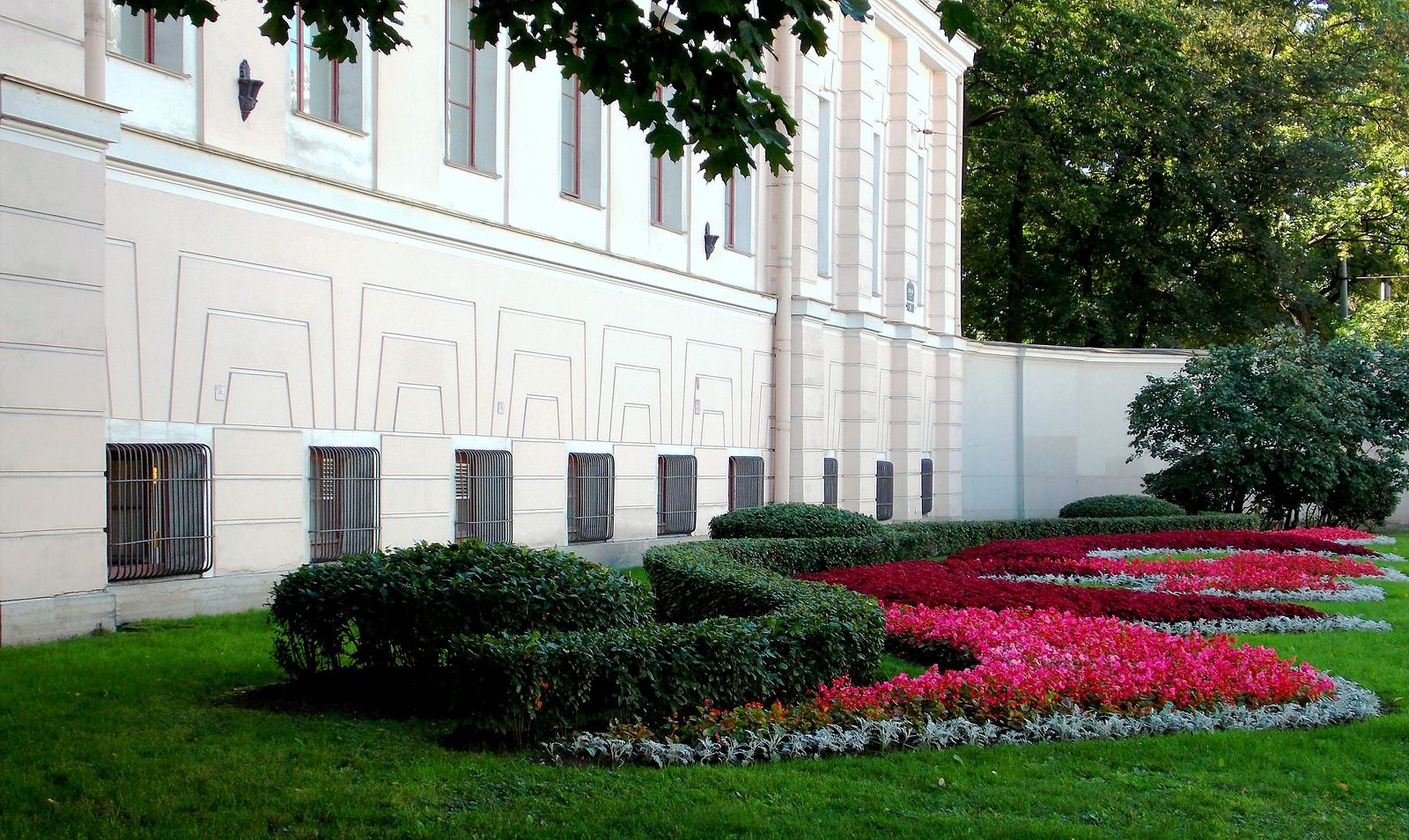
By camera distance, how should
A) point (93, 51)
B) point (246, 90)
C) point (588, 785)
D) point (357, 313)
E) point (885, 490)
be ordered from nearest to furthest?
1. point (588, 785)
2. point (93, 51)
3. point (246, 90)
4. point (357, 313)
5. point (885, 490)

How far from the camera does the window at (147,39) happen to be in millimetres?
12219

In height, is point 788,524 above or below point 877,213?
below

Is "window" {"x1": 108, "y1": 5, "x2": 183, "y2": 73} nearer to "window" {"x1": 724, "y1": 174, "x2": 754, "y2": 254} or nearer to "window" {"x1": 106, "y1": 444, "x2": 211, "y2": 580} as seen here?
"window" {"x1": 106, "y1": 444, "x2": 211, "y2": 580}

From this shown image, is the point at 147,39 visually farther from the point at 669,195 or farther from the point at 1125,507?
the point at 1125,507

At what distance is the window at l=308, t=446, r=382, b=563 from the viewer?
1417 cm

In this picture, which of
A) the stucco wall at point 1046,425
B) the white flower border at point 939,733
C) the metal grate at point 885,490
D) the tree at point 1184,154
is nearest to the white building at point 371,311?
the metal grate at point 885,490

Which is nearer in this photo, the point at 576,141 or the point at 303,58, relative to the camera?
the point at 303,58

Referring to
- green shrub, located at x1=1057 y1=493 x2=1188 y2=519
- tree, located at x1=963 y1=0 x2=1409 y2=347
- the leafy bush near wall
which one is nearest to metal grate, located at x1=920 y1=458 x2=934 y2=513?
green shrub, located at x1=1057 y1=493 x2=1188 y2=519

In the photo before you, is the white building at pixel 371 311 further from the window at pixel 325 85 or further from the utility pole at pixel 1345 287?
the utility pole at pixel 1345 287

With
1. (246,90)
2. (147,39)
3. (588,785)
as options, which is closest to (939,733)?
(588,785)

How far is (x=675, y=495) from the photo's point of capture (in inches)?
826

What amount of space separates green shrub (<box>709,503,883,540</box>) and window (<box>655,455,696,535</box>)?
7.09ft

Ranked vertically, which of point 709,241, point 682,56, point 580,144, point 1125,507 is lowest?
point 1125,507

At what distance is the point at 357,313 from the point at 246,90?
2.58 m
